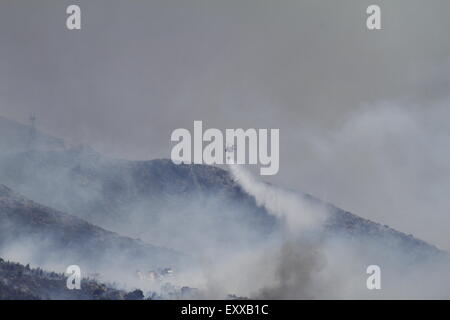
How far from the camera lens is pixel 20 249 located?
190 meters
